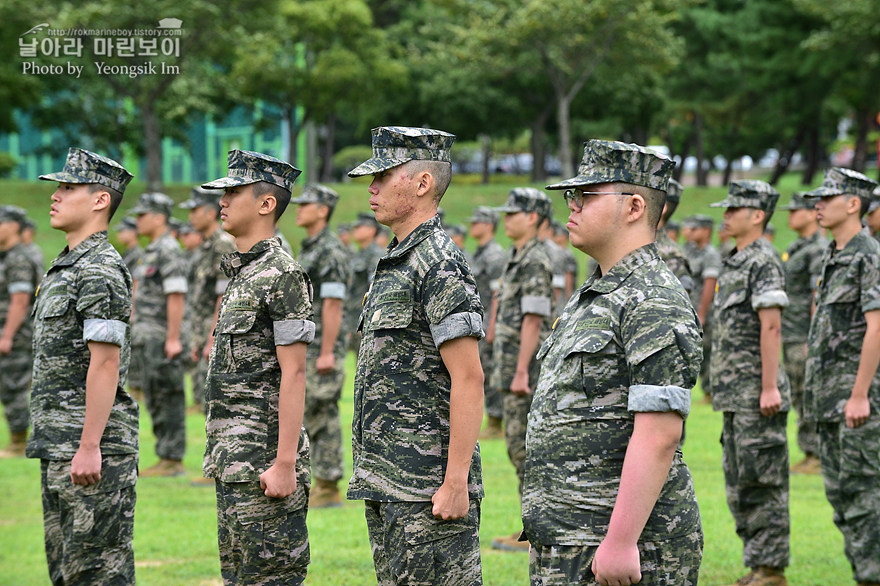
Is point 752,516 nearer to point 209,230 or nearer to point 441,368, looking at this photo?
point 441,368

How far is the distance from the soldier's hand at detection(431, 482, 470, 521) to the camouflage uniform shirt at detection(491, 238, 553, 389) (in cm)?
354

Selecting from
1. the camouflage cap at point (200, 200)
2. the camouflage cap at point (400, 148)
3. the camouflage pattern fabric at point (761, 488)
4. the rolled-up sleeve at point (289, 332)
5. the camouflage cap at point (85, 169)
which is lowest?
the camouflage pattern fabric at point (761, 488)

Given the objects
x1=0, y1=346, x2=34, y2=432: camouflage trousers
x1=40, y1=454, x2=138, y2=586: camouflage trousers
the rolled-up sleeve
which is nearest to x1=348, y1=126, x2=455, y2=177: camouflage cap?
the rolled-up sleeve

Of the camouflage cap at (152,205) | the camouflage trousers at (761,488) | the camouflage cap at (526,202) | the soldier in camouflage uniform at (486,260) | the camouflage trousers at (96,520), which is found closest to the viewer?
the camouflage trousers at (96,520)

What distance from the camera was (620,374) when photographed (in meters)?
3.04

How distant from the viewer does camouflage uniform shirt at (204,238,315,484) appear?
14.0ft

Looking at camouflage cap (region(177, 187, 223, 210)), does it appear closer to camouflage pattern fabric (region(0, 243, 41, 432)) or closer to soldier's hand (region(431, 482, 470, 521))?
camouflage pattern fabric (region(0, 243, 41, 432))

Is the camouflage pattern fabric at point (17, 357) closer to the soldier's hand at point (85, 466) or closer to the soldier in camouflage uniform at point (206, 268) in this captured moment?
the soldier in camouflage uniform at point (206, 268)

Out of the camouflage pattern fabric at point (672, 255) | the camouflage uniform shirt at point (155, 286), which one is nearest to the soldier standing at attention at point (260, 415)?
the camouflage pattern fabric at point (672, 255)

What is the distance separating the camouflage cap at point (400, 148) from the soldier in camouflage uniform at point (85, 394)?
160cm

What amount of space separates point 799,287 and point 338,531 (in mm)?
6350

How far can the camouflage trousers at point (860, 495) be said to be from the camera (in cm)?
572

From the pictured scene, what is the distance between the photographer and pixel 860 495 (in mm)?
5797

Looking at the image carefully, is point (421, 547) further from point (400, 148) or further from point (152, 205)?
point (152, 205)
